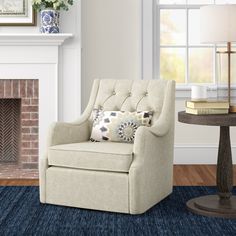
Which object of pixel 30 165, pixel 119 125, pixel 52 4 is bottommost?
pixel 30 165

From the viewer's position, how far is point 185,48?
557 cm

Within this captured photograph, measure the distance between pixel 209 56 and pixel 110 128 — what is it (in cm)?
194

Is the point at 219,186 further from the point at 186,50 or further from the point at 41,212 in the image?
the point at 186,50

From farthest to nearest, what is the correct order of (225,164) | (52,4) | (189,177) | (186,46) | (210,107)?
(186,46) < (52,4) < (189,177) < (225,164) < (210,107)

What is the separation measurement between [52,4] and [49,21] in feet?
0.57

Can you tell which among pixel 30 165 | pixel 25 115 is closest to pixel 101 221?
pixel 30 165

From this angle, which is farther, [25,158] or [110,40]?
[110,40]

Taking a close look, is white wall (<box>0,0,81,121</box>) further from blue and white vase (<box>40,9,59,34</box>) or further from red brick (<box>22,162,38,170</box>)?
red brick (<box>22,162,38,170</box>)

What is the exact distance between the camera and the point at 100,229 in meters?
3.31

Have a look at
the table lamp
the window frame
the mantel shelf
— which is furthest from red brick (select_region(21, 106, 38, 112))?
the table lamp

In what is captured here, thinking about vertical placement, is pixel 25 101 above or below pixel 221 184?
above

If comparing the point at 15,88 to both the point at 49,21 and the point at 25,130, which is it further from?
the point at 49,21

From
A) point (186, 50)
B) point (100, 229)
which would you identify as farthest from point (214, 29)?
point (186, 50)

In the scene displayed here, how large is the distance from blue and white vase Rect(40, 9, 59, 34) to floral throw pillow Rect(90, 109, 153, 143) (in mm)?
1289
